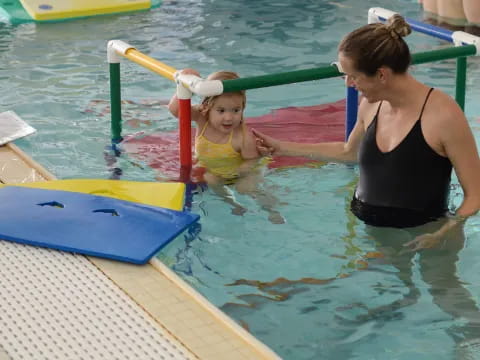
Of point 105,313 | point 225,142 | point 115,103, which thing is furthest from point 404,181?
point 115,103

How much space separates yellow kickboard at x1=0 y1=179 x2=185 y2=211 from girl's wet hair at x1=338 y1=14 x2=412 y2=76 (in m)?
1.04

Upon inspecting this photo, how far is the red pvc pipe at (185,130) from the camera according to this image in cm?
426

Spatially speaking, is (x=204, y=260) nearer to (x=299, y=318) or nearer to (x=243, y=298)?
(x=243, y=298)

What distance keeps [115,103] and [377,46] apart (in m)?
2.28

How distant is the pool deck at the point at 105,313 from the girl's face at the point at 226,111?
1.75 metres

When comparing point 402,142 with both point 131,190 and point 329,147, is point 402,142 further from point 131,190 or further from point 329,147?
point 131,190

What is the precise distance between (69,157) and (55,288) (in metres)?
2.32

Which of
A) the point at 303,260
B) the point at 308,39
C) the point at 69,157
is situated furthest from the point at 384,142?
the point at 308,39

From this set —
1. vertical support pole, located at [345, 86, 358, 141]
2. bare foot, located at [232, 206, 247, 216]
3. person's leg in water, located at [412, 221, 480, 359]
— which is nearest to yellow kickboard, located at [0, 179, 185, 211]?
bare foot, located at [232, 206, 247, 216]

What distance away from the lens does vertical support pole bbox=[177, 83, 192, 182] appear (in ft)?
13.8

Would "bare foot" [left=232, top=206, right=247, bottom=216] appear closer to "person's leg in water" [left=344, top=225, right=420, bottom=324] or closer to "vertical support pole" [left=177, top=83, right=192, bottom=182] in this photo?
"vertical support pole" [left=177, top=83, right=192, bottom=182]

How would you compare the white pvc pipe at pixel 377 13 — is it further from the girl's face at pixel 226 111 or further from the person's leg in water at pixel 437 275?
the person's leg in water at pixel 437 275

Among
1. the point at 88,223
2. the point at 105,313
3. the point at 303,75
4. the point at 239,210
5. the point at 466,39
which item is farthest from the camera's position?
the point at 466,39

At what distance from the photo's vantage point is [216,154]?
15.6 ft
